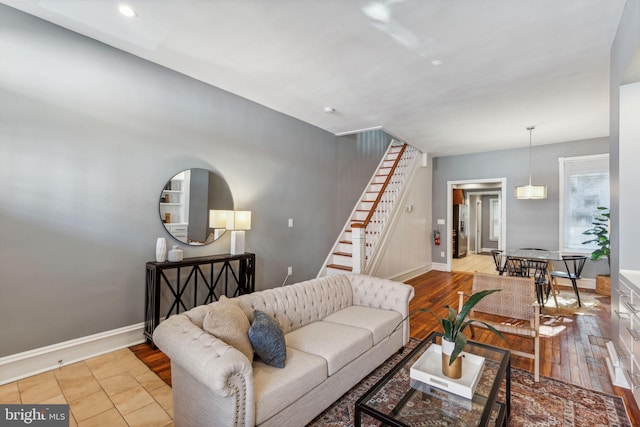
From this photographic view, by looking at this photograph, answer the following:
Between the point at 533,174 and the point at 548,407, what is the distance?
17.8 feet

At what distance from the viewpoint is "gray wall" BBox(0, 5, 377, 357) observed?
235 cm

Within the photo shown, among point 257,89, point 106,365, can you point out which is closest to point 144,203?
point 106,365

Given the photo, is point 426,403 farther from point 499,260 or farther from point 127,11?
point 499,260

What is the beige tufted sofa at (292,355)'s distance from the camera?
150 centimetres

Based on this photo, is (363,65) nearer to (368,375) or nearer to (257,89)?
(257,89)

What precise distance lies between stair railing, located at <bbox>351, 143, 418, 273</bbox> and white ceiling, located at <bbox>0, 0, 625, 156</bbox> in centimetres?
170

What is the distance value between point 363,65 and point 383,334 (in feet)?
8.63

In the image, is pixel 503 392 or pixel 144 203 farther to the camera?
pixel 144 203

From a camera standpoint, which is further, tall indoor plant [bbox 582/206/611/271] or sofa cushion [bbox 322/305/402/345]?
tall indoor plant [bbox 582/206/611/271]

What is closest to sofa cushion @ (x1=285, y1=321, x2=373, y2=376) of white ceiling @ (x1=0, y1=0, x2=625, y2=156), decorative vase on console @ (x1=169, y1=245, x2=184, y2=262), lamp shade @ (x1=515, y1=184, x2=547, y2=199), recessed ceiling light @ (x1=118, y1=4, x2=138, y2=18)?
decorative vase on console @ (x1=169, y1=245, x2=184, y2=262)

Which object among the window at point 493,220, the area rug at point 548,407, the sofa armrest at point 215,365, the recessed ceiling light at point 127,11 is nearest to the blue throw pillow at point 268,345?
the sofa armrest at point 215,365

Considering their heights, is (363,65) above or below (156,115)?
above

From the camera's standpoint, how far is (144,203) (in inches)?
119

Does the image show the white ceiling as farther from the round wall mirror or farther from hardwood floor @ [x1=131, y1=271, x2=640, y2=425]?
hardwood floor @ [x1=131, y1=271, x2=640, y2=425]
